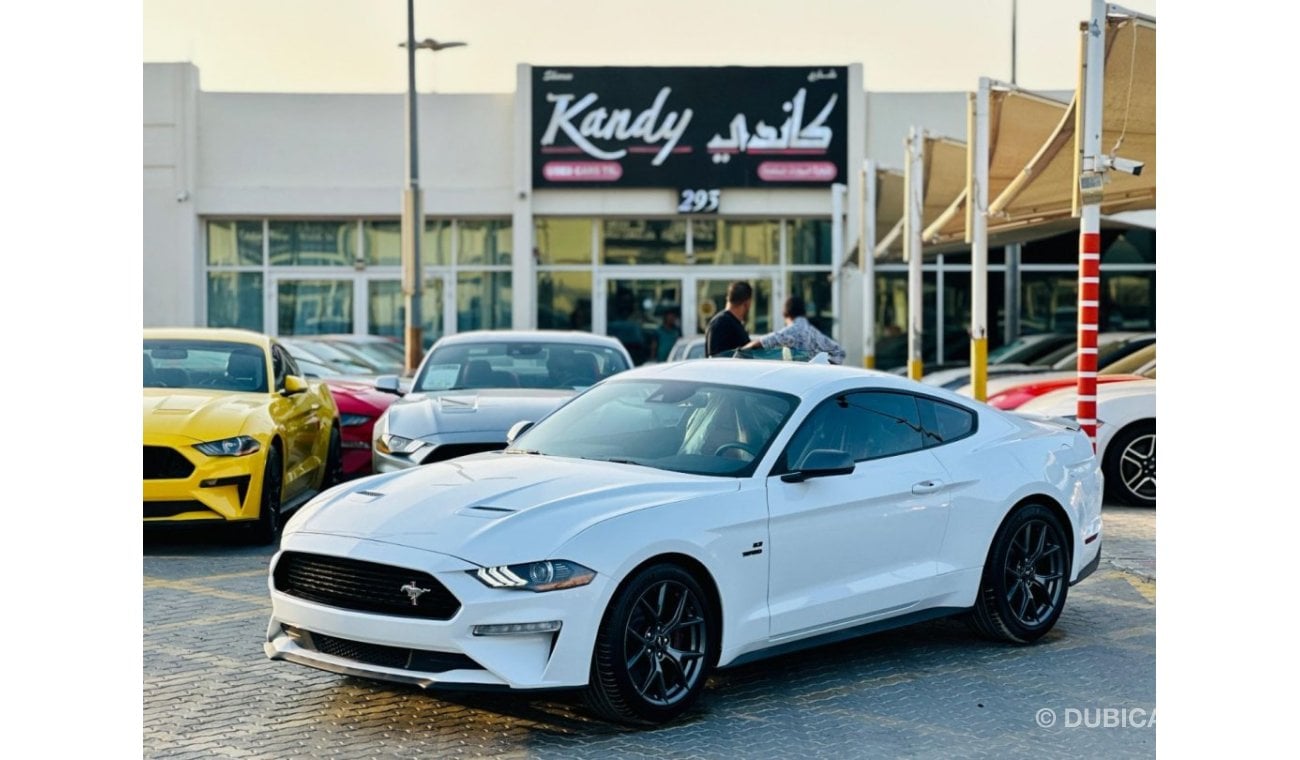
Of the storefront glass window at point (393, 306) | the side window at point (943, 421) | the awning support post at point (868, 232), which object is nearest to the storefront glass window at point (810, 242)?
the storefront glass window at point (393, 306)

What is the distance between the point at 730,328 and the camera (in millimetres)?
Result: 12648

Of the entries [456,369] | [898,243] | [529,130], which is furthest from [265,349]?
[529,130]

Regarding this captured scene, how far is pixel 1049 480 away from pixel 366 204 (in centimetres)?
2459

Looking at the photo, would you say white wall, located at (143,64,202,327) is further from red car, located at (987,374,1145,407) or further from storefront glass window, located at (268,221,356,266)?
red car, located at (987,374,1145,407)

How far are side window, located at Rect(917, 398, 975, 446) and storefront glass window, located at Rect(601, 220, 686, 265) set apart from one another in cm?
2329

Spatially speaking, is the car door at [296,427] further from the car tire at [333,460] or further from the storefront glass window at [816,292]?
the storefront glass window at [816,292]

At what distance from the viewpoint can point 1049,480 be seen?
8.00 meters

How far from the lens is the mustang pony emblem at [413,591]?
19.3ft

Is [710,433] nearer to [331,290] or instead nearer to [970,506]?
[970,506]

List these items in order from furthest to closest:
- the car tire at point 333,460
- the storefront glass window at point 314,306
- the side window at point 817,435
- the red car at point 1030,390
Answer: the storefront glass window at point 314,306
the red car at point 1030,390
the car tire at point 333,460
the side window at point 817,435

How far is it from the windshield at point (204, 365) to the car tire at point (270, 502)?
35.1 inches

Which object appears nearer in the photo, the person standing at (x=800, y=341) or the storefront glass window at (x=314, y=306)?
the person standing at (x=800, y=341)

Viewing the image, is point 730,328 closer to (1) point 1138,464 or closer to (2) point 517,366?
(2) point 517,366

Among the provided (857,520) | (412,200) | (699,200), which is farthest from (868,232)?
(857,520)
